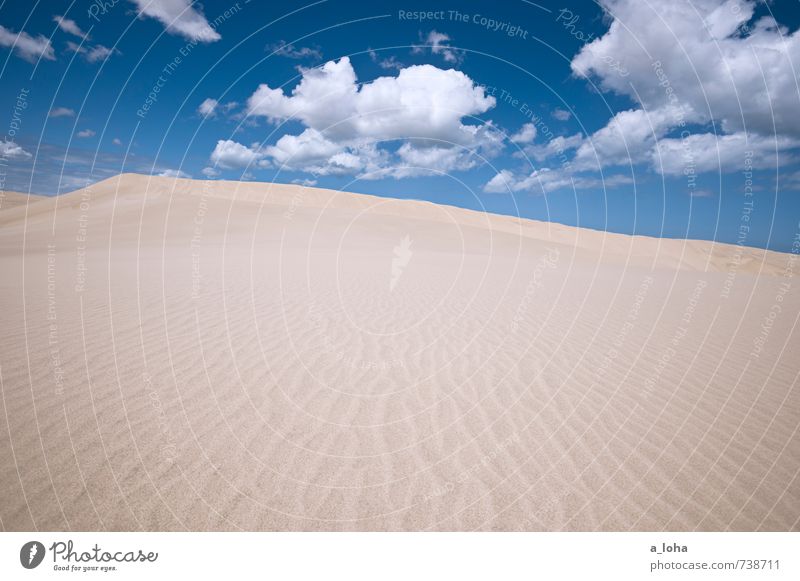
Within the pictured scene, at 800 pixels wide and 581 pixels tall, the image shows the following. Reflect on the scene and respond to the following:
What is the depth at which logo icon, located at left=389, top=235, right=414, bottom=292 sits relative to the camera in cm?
1666

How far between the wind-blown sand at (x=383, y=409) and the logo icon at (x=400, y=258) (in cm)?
290

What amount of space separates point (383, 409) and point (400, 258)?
20278 millimetres

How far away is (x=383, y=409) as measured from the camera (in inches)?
223

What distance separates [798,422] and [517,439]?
4560 mm
